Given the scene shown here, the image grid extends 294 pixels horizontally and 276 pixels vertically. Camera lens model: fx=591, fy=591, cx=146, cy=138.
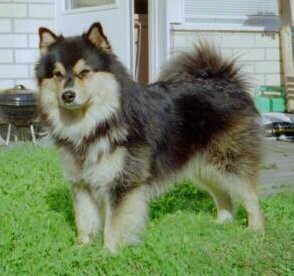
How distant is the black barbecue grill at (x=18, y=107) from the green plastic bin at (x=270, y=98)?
313 centimetres

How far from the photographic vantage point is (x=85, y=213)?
3.85 metres

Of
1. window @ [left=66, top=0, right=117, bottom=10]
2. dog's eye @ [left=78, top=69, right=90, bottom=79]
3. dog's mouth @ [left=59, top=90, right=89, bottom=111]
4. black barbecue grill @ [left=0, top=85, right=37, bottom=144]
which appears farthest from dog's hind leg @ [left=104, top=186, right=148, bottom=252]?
window @ [left=66, top=0, right=117, bottom=10]

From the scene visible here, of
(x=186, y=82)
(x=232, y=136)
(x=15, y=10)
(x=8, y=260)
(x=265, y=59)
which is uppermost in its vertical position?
(x=15, y=10)

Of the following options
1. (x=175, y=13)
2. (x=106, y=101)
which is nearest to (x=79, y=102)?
(x=106, y=101)

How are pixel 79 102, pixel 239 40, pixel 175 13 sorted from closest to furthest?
pixel 79 102 → pixel 175 13 → pixel 239 40

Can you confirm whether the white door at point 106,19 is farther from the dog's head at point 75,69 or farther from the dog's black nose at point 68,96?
the dog's black nose at point 68,96

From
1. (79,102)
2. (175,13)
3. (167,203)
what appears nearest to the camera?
(79,102)

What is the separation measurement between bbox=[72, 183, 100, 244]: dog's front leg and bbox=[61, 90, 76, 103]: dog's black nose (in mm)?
660

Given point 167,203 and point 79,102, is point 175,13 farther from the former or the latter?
point 79,102

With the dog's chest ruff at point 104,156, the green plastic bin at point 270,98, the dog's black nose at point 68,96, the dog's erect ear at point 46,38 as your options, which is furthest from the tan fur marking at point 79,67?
the green plastic bin at point 270,98

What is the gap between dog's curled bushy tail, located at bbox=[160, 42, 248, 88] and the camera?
13.6ft

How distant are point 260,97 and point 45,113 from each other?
5.34 m

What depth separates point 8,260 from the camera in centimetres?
345

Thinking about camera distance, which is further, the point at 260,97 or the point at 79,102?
the point at 260,97
